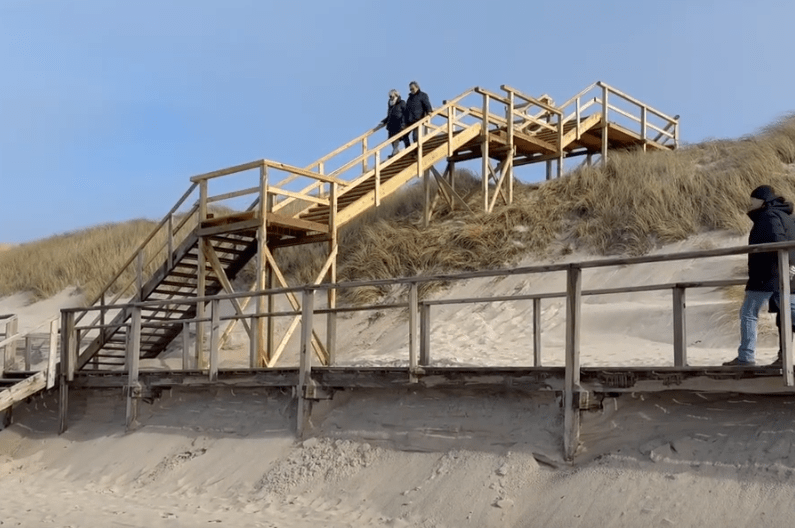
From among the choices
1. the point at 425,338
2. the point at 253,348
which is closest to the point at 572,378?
the point at 425,338

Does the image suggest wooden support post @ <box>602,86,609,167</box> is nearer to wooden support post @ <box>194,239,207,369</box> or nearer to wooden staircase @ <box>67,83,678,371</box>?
wooden staircase @ <box>67,83,678,371</box>

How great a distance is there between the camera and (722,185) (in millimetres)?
20250

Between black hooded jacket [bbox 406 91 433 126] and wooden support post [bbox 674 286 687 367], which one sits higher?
black hooded jacket [bbox 406 91 433 126]

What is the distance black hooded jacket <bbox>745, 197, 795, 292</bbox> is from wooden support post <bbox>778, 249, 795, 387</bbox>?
55 cm

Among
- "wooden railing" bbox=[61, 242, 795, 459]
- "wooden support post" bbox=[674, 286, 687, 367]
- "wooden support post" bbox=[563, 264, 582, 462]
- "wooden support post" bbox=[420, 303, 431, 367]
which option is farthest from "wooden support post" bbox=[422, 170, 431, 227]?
"wooden support post" bbox=[674, 286, 687, 367]

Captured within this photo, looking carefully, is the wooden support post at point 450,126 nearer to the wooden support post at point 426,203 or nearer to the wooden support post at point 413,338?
the wooden support post at point 426,203

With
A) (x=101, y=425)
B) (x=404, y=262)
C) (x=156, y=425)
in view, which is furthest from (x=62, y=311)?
(x=404, y=262)

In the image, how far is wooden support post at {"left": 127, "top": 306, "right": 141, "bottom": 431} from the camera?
14031 mm

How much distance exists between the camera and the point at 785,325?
7715mm

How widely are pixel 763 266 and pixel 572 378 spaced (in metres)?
1.96

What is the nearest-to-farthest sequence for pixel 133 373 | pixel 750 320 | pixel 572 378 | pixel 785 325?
pixel 785 325 → pixel 750 320 → pixel 572 378 → pixel 133 373

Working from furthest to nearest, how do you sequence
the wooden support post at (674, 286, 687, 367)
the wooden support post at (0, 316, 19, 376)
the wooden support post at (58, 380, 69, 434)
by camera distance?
the wooden support post at (0, 316, 19, 376), the wooden support post at (58, 380, 69, 434), the wooden support post at (674, 286, 687, 367)

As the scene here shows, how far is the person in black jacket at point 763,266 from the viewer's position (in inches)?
329

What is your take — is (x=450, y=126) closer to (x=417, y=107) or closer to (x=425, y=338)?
(x=417, y=107)
